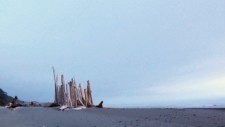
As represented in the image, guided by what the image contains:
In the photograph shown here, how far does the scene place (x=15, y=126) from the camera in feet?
42.8

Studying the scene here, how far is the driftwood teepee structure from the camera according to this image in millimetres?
26406

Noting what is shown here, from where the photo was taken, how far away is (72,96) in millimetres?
28156

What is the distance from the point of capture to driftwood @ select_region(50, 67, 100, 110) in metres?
26.3

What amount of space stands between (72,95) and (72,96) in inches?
3.3

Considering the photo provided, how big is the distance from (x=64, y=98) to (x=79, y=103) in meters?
1.90

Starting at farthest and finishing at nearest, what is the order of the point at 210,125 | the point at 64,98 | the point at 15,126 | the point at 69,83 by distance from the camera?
the point at 69,83 < the point at 64,98 < the point at 210,125 < the point at 15,126

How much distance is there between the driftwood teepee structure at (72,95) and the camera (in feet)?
86.6

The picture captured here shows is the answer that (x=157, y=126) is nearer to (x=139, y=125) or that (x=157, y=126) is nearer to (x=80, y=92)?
(x=139, y=125)

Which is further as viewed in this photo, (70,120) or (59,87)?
(59,87)

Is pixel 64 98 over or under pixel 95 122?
over

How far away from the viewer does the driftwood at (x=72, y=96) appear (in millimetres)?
26320

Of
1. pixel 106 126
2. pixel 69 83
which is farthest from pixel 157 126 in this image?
pixel 69 83

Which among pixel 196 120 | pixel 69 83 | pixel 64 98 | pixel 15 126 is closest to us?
pixel 15 126

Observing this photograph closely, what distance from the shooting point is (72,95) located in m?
28.1
